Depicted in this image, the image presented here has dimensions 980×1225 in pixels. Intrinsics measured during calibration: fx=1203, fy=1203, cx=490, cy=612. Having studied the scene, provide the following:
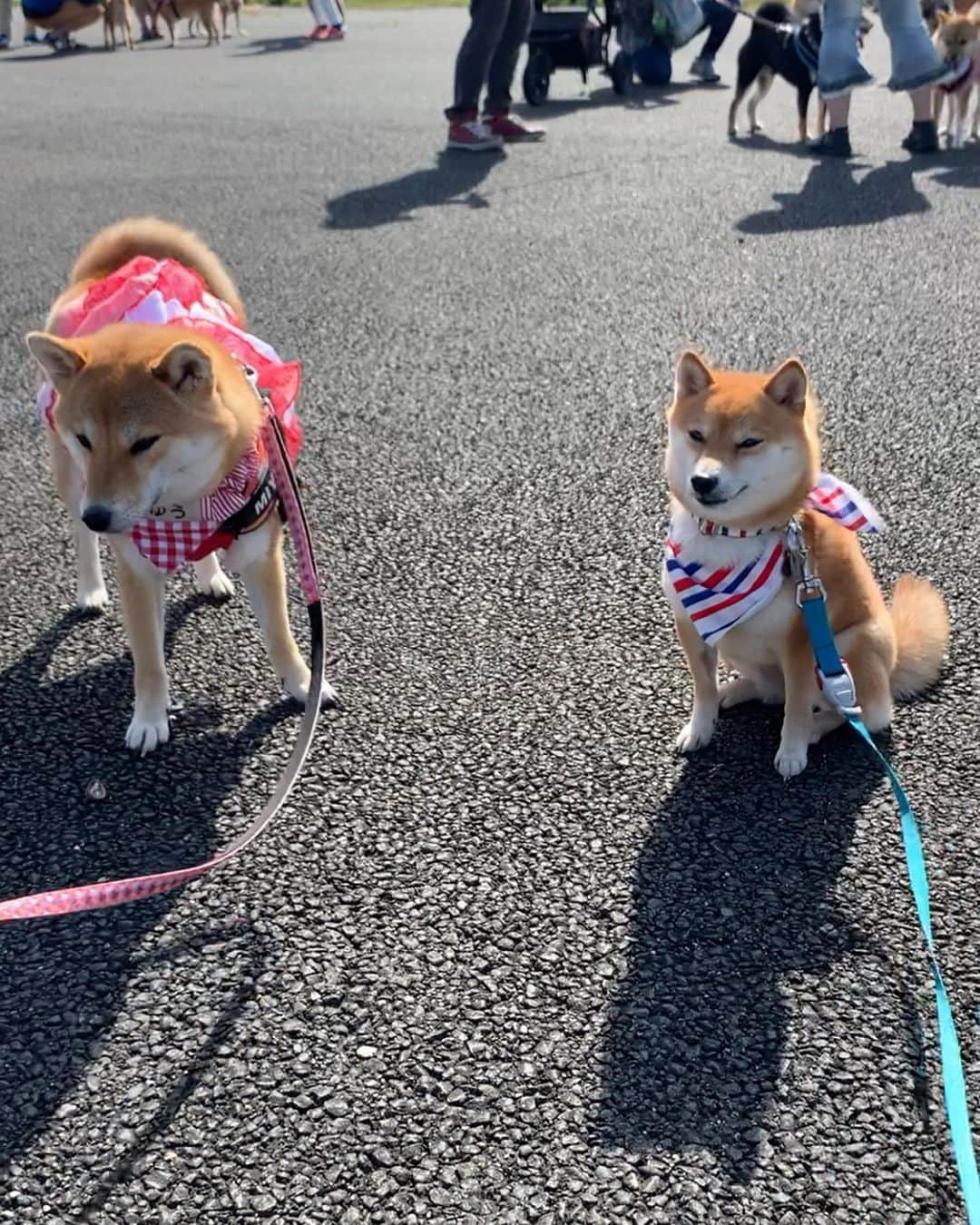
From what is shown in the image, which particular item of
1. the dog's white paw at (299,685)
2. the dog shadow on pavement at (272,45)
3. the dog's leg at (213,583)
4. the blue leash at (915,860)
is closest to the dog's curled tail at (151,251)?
the dog's leg at (213,583)

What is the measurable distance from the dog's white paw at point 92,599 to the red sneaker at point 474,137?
642cm

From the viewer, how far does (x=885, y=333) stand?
5.27 metres

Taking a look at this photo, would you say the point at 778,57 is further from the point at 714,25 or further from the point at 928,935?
the point at 928,935

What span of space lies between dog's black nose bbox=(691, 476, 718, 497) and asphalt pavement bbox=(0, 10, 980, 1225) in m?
0.67

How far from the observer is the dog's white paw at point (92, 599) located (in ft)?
11.5

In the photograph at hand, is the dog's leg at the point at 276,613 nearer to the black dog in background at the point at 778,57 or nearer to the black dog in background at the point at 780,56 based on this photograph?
the black dog in background at the point at 780,56

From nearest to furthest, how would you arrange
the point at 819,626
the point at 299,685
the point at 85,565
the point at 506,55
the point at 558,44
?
the point at 819,626, the point at 299,685, the point at 85,565, the point at 506,55, the point at 558,44

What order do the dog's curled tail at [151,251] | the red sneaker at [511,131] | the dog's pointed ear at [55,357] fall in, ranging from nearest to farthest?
the dog's pointed ear at [55,357]
the dog's curled tail at [151,251]
the red sneaker at [511,131]

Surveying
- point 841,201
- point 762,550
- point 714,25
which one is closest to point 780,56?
point 841,201

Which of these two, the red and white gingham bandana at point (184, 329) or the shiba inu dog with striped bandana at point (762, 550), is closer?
the shiba inu dog with striped bandana at point (762, 550)

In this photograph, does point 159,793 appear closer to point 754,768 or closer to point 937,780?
point 754,768

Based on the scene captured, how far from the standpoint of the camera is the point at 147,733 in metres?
2.90

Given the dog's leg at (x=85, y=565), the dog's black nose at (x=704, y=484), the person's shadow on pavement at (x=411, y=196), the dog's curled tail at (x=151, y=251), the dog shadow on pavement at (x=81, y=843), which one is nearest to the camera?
the dog shadow on pavement at (x=81, y=843)

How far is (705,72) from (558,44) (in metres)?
2.19
